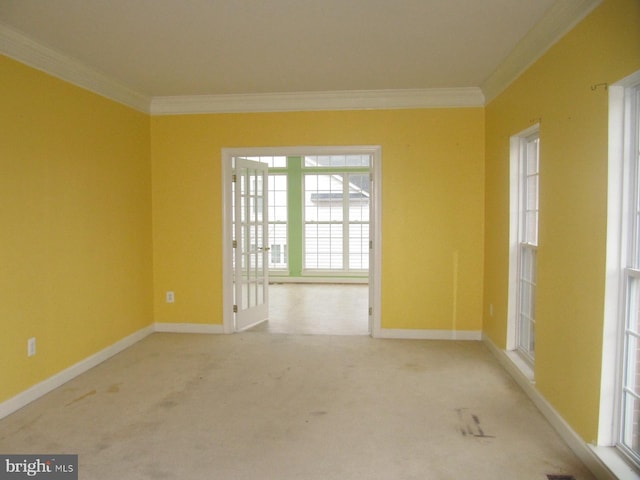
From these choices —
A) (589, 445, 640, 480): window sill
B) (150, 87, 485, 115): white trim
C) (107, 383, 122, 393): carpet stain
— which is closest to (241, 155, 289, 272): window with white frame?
(150, 87, 485, 115): white trim

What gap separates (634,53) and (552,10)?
2.98ft

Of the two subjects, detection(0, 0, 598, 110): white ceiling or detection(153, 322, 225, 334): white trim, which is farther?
detection(153, 322, 225, 334): white trim

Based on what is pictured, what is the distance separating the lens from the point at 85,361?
12.9 ft

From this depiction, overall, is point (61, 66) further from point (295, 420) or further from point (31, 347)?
point (295, 420)

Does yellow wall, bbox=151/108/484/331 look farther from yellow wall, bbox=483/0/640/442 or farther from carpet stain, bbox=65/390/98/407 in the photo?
carpet stain, bbox=65/390/98/407

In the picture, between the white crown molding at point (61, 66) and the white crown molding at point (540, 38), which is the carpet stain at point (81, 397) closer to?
the white crown molding at point (61, 66)

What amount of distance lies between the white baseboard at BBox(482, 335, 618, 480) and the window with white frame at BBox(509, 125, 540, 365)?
16cm

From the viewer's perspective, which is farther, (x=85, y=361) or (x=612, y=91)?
(x=85, y=361)

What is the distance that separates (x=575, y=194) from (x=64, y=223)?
3640mm

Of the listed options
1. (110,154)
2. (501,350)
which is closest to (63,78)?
(110,154)

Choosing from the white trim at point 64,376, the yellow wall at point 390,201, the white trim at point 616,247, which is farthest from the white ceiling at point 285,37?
the white trim at point 64,376

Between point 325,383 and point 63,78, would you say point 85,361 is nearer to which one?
point 325,383

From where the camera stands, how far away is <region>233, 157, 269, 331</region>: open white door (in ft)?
17.0

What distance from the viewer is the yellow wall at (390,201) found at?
15.8 ft
